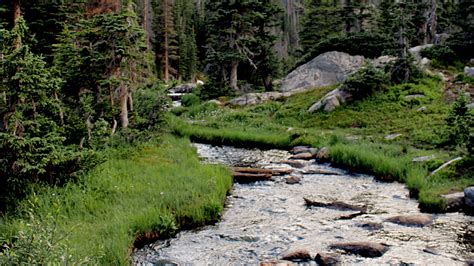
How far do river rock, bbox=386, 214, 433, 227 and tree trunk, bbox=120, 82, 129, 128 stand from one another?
385 inches

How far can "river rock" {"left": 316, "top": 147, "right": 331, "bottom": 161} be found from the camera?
16703 mm

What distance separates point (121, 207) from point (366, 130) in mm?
14486

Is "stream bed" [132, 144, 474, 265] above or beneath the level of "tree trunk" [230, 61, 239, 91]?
beneath

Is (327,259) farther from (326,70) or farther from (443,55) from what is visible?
(326,70)

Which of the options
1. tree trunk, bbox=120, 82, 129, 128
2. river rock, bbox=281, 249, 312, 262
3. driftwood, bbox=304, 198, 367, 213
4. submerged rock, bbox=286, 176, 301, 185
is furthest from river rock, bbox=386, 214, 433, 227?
tree trunk, bbox=120, 82, 129, 128

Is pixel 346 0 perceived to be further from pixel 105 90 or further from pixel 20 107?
pixel 20 107

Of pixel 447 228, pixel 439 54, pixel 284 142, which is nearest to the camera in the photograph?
pixel 447 228

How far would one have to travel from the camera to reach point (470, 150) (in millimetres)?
11609

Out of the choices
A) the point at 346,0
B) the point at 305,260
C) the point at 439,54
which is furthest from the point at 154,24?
the point at 305,260

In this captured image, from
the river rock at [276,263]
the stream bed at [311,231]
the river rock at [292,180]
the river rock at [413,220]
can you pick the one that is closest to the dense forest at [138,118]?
the stream bed at [311,231]

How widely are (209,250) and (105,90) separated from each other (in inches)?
354

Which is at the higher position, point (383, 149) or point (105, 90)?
point (105, 90)

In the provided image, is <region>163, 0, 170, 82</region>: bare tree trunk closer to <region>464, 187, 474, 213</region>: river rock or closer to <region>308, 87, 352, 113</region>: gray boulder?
<region>308, 87, 352, 113</region>: gray boulder

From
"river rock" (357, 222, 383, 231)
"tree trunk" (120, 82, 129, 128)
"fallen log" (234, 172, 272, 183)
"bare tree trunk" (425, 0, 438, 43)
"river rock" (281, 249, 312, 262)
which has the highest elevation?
"bare tree trunk" (425, 0, 438, 43)
